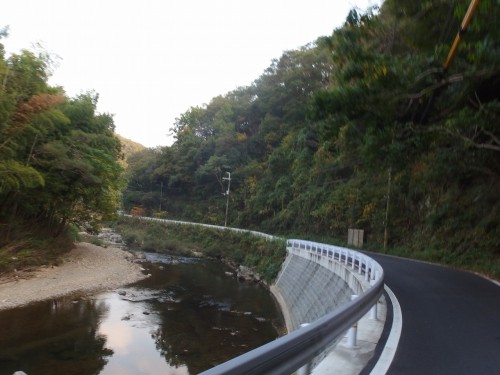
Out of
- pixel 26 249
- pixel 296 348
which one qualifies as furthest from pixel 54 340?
pixel 296 348

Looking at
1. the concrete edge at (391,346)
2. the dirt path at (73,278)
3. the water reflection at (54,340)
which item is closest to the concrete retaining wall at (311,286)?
the concrete edge at (391,346)

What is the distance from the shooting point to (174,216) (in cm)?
7125

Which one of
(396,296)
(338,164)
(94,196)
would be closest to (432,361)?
(396,296)

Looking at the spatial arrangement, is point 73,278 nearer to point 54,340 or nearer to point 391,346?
point 54,340

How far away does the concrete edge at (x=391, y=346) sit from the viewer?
5027 mm

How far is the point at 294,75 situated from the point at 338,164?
60.7ft

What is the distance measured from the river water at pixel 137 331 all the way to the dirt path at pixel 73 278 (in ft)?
2.86

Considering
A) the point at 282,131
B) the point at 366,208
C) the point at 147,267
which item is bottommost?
the point at 147,267

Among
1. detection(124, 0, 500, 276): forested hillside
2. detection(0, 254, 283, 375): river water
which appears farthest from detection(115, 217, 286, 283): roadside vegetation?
detection(0, 254, 283, 375): river water

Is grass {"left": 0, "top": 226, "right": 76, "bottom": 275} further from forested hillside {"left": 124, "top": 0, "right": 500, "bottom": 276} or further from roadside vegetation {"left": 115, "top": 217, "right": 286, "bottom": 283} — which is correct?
forested hillside {"left": 124, "top": 0, "right": 500, "bottom": 276}

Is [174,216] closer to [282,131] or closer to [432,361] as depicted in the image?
[282,131]

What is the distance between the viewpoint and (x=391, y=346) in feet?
19.8

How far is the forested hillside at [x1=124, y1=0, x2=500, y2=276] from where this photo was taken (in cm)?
1085

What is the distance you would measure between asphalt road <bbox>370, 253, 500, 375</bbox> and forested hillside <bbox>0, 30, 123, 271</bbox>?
15.8 metres
